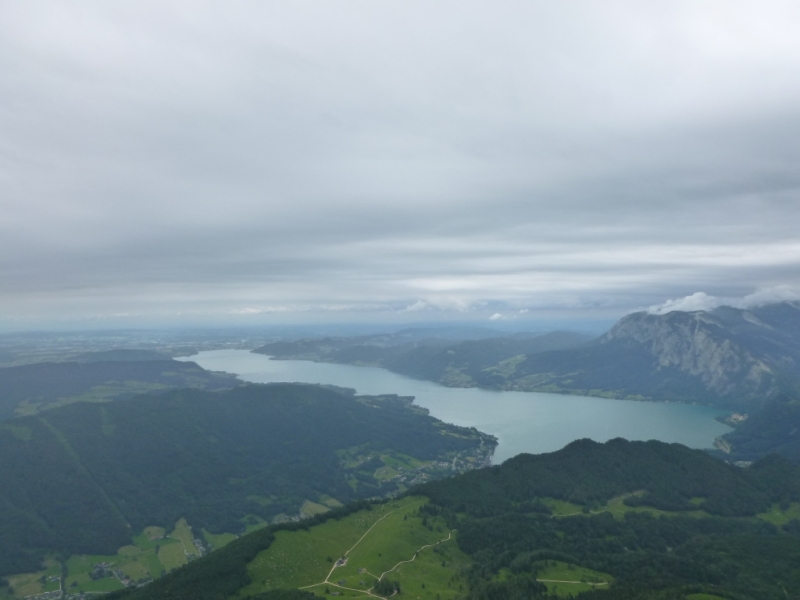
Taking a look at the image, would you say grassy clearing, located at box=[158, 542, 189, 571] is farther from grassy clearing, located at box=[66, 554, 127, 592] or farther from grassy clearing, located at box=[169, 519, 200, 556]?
grassy clearing, located at box=[66, 554, 127, 592]

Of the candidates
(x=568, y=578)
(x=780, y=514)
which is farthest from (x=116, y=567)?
(x=780, y=514)

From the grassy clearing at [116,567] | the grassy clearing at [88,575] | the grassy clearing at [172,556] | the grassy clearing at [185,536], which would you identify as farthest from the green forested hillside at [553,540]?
the grassy clearing at [185,536]

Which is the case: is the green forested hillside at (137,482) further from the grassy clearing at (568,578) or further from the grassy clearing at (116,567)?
the grassy clearing at (568,578)

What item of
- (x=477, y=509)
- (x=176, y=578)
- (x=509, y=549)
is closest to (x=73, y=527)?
(x=176, y=578)

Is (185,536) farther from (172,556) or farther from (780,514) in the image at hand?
(780,514)

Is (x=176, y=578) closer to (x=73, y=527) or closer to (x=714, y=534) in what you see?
(x=73, y=527)
